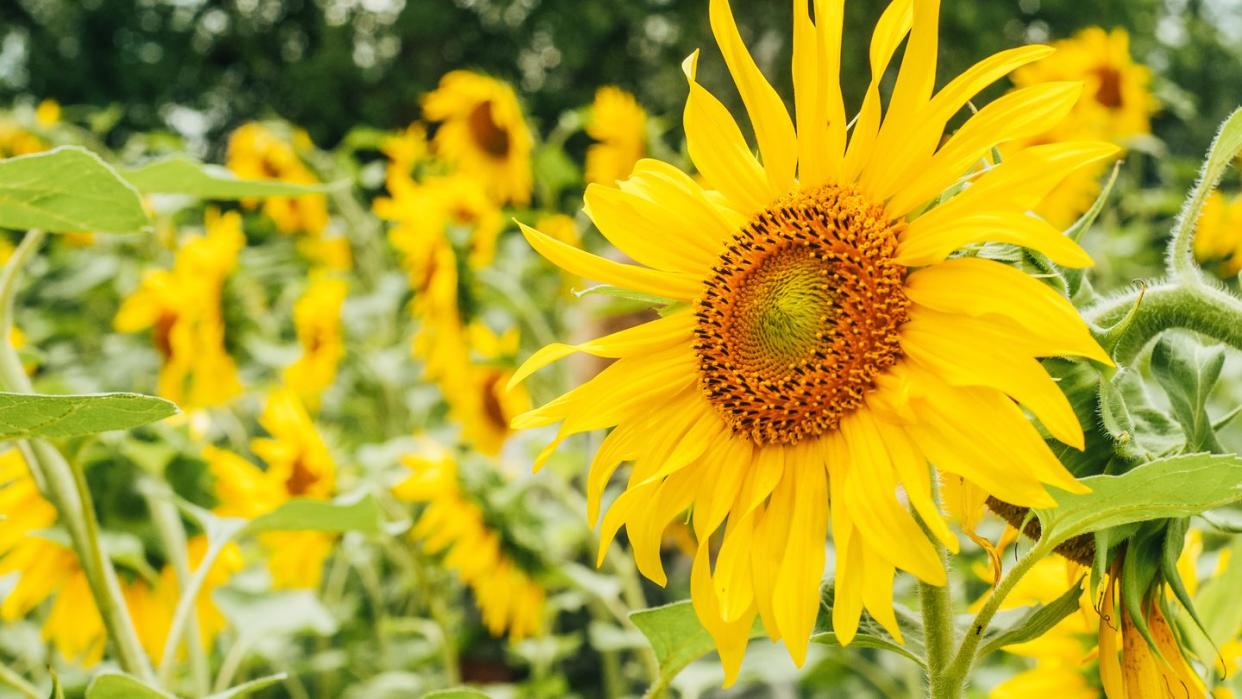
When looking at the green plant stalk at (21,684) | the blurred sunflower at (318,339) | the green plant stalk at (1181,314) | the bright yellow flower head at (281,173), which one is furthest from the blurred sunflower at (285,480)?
the bright yellow flower head at (281,173)

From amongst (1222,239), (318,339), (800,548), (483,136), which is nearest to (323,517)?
(800,548)

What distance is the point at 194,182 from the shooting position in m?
0.65

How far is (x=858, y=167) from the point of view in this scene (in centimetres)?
50

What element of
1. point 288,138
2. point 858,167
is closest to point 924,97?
point 858,167

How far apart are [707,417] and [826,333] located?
69 millimetres

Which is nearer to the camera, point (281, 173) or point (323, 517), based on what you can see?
point (323, 517)

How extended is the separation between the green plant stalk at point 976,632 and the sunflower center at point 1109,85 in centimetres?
211

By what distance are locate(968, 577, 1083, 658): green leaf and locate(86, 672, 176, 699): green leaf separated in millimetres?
349

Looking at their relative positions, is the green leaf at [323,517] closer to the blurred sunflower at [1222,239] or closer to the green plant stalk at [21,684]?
the green plant stalk at [21,684]

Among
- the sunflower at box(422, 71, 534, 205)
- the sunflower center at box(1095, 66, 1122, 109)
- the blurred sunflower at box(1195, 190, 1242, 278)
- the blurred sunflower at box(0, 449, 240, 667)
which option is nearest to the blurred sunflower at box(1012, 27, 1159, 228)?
the sunflower center at box(1095, 66, 1122, 109)

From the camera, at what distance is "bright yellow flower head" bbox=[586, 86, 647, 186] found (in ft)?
7.05

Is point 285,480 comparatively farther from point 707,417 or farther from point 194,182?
point 707,417

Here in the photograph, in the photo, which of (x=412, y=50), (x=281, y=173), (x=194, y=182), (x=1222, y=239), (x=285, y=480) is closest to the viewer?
(x=194, y=182)

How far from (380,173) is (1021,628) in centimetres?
175
